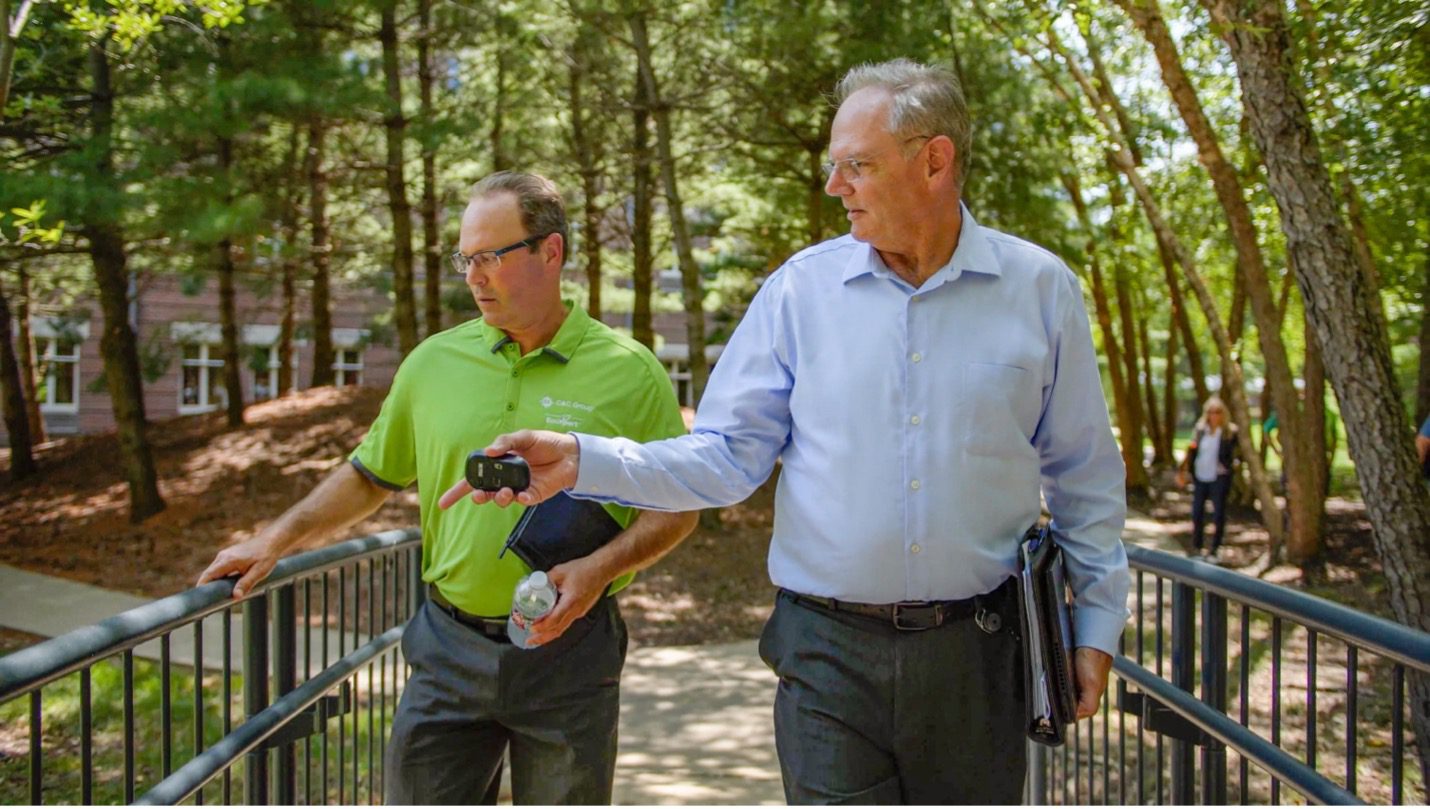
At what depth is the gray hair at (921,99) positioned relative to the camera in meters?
2.66

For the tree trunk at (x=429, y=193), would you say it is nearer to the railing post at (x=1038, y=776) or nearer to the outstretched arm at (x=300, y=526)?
the railing post at (x=1038, y=776)

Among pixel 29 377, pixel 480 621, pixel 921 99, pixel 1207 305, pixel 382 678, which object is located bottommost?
pixel 382 678

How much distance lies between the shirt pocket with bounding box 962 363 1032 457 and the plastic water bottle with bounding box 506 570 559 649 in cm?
104

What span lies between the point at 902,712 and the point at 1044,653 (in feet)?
1.01

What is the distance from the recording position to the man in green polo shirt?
10.6 ft

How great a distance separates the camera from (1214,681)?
132 inches

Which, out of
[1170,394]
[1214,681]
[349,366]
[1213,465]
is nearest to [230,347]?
[349,366]

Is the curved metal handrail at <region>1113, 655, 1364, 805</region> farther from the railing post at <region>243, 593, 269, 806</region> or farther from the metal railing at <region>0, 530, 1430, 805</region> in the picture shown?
the railing post at <region>243, 593, 269, 806</region>

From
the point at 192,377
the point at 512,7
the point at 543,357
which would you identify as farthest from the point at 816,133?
the point at 192,377

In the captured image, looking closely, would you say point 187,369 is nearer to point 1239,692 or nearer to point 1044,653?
point 1239,692

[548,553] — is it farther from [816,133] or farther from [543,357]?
[816,133]

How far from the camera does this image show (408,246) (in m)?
17.1

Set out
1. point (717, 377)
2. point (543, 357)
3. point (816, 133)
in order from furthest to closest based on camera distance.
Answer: point (816, 133)
point (543, 357)
point (717, 377)

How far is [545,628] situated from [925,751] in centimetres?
94
